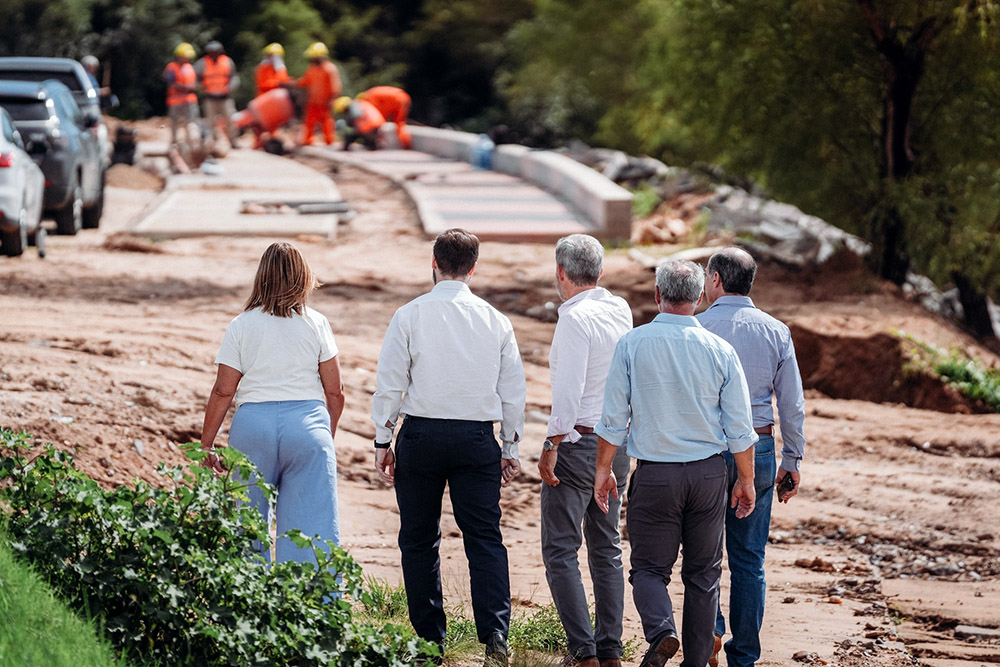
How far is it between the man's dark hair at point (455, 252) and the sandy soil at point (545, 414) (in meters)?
2.09

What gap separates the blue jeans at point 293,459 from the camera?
496 cm

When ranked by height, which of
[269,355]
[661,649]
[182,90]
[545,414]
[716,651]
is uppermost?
[182,90]

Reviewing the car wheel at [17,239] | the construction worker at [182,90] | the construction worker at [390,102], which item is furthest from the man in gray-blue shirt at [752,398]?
the construction worker at [390,102]

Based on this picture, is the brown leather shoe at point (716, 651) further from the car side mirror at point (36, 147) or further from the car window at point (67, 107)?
the car window at point (67, 107)

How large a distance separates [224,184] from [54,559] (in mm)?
17592

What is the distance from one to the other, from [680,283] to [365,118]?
80.1 ft

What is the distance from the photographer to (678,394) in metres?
4.80

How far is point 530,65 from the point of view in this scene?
112ft

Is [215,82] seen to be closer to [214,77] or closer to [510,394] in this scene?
[214,77]

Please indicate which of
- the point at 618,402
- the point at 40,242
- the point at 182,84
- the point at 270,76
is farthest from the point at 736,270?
the point at 270,76

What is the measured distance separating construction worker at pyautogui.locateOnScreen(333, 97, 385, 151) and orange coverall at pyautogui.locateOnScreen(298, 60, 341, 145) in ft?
1.78

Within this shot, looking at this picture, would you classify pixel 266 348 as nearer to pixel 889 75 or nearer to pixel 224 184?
pixel 889 75

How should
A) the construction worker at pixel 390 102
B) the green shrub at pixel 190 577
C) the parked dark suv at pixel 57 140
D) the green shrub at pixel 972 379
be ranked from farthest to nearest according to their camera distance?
the construction worker at pixel 390 102 < the parked dark suv at pixel 57 140 < the green shrub at pixel 972 379 < the green shrub at pixel 190 577

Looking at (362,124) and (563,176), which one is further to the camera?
(362,124)
